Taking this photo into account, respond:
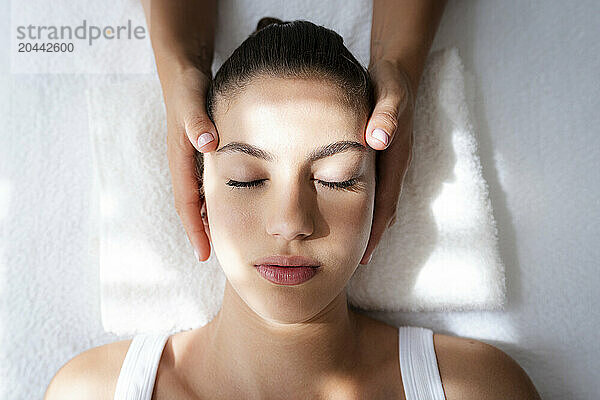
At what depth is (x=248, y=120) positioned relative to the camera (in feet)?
2.20

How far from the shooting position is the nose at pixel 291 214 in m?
0.64

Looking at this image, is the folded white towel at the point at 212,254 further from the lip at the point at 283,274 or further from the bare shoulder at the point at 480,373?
the lip at the point at 283,274

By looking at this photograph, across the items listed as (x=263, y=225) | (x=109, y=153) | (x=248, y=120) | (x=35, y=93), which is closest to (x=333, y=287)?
(x=263, y=225)

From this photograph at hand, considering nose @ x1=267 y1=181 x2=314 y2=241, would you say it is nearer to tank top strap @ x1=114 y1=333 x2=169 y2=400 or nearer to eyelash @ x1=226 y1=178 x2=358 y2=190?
eyelash @ x1=226 y1=178 x2=358 y2=190

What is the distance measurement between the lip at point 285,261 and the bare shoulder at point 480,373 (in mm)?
296

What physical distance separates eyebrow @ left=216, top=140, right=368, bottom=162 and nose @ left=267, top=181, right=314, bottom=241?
0.04 m

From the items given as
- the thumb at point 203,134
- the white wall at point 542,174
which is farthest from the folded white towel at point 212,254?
the thumb at point 203,134

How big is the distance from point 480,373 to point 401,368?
112 mm

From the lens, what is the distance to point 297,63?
677mm

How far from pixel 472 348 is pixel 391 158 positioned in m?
0.31

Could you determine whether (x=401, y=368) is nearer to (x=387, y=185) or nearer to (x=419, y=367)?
(x=419, y=367)

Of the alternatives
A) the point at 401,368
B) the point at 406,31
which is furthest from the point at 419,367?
the point at 406,31

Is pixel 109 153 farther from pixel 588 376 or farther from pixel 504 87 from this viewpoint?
pixel 588 376

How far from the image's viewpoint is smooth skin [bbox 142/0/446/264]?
0.74 m
